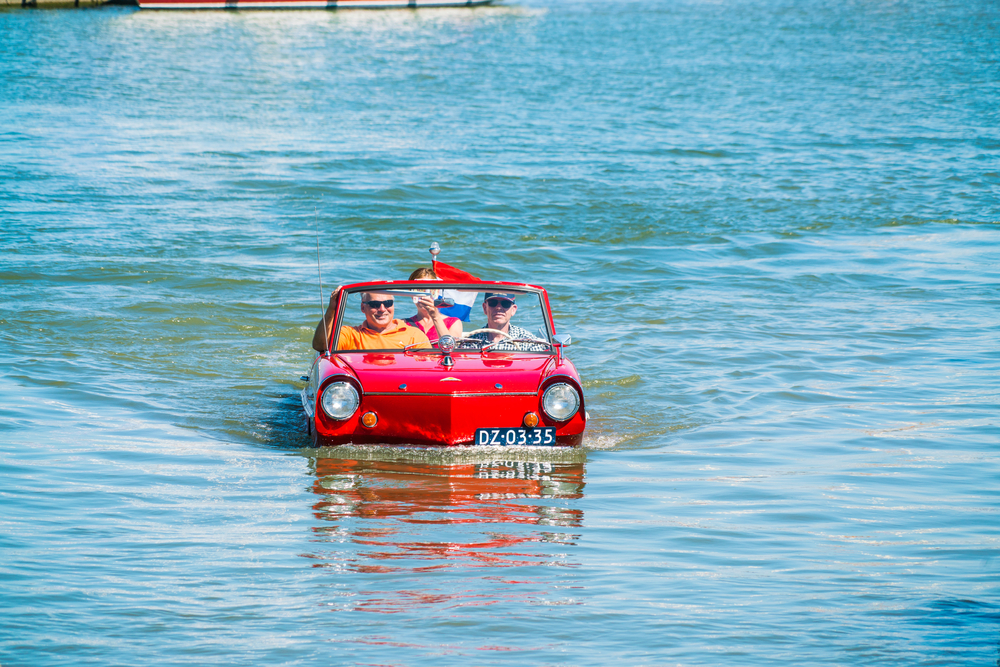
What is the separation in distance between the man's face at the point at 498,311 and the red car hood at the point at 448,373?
418mm

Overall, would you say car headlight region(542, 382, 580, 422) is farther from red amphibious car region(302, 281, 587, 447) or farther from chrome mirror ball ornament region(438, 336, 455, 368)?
chrome mirror ball ornament region(438, 336, 455, 368)

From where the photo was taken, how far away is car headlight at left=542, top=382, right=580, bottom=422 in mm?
7168

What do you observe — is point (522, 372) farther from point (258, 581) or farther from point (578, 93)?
point (578, 93)

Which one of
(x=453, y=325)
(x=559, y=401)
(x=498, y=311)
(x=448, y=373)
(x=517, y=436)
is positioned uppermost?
(x=498, y=311)

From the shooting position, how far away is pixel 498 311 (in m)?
8.03

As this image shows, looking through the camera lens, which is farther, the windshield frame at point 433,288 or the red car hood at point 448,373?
the windshield frame at point 433,288

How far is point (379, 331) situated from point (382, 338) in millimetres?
65

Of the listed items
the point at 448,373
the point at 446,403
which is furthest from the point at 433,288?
the point at 446,403

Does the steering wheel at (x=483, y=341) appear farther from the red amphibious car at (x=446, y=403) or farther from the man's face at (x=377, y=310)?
the man's face at (x=377, y=310)

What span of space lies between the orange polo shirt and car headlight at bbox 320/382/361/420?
861 millimetres

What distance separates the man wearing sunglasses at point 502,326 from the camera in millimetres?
7926

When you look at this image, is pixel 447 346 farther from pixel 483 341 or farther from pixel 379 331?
pixel 379 331

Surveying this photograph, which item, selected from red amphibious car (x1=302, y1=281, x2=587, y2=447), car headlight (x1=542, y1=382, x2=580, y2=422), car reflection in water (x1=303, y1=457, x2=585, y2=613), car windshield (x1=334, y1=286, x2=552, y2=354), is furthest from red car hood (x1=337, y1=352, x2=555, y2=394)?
car reflection in water (x1=303, y1=457, x2=585, y2=613)

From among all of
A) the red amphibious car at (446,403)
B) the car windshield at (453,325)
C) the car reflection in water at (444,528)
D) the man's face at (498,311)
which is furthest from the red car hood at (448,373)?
the car reflection in water at (444,528)
